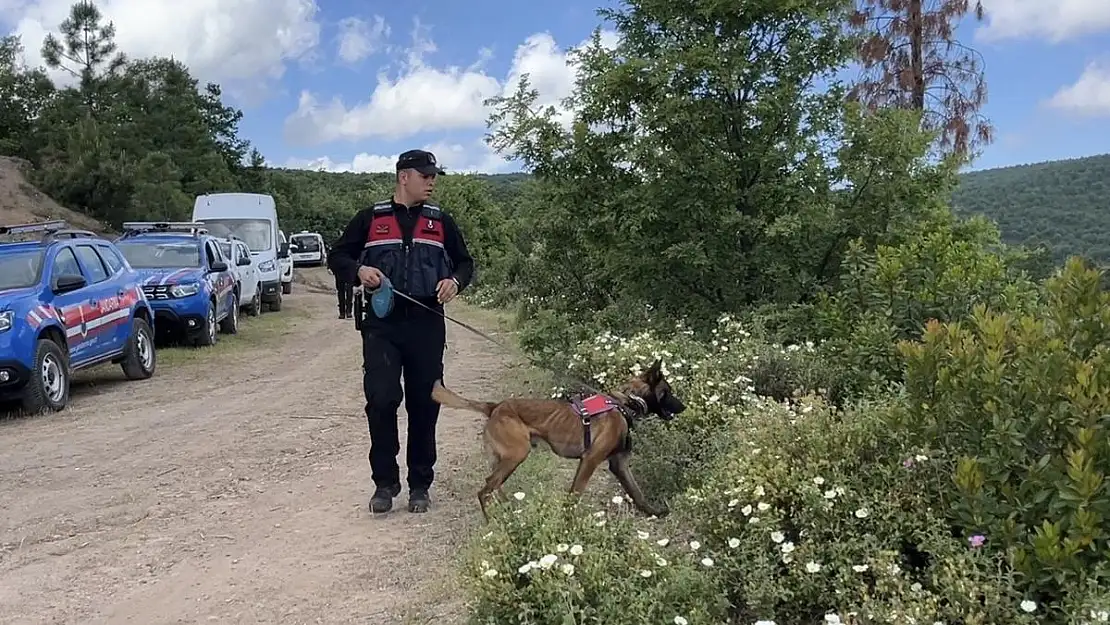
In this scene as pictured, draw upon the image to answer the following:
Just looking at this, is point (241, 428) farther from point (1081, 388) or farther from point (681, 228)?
point (1081, 388)

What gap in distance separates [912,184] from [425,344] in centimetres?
480

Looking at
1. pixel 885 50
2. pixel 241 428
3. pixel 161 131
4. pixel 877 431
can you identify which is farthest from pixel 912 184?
pixel 161 131

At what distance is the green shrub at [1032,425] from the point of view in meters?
3.07

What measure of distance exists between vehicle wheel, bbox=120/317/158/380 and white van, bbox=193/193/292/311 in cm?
1157

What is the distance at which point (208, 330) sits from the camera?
15.1 m

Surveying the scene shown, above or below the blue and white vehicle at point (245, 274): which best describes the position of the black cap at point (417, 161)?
above

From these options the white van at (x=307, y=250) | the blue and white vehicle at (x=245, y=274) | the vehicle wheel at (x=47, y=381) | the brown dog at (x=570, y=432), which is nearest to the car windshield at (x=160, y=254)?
the blue and white vehicle at (x=245, y=274)

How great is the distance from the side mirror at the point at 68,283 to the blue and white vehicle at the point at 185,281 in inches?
164

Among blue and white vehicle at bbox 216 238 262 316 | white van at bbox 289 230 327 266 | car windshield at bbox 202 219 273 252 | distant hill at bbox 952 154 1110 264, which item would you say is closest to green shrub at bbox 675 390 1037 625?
distant hill at bbox 952 154 1110 264

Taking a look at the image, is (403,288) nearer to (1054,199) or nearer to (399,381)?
(399,381)

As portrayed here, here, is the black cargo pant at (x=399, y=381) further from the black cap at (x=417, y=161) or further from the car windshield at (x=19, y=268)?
the car windshield at (x=19, y=268)

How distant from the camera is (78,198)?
34.4m

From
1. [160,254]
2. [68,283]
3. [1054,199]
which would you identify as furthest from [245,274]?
[1054,199]

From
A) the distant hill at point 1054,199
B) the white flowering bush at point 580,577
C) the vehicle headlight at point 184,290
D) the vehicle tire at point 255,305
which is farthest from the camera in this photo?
the vehicle tire at point 255,305
